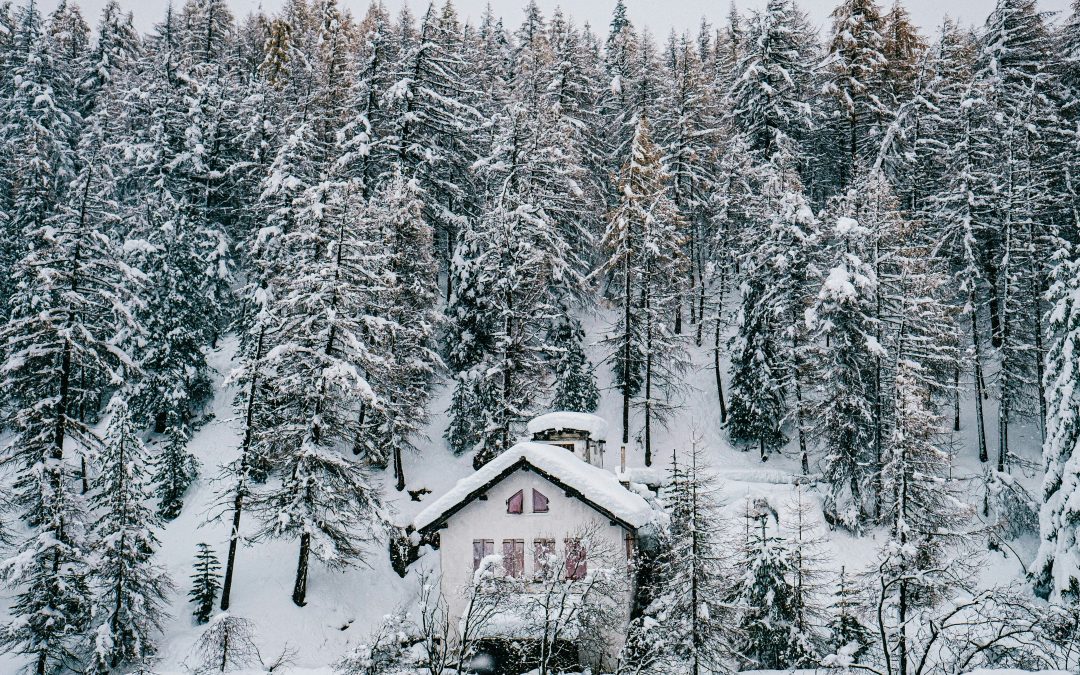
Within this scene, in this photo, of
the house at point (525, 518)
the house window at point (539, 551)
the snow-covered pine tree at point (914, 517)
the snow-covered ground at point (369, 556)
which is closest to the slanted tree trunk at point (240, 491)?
the snow-covered ground at point (369, 556)

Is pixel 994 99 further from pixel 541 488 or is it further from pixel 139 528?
pixel 139 528

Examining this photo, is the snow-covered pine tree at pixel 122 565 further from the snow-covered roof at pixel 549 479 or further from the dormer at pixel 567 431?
the dormer at pixel 567 431

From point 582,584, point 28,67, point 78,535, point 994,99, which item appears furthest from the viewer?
→ point 28,67

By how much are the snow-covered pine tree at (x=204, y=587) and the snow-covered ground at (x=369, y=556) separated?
14.6 inches

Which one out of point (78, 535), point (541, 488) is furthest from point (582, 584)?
point (78, 535)

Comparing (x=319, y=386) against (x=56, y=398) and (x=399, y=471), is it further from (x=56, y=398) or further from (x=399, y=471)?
(x=56, y=398)

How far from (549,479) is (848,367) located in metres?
14.4

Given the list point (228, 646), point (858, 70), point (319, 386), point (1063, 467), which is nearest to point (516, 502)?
point (319, 386)

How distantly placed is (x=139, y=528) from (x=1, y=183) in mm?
31787

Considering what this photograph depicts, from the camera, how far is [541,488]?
22.4 m

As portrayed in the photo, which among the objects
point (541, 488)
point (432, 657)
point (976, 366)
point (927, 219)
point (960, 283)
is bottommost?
point (432, 657)

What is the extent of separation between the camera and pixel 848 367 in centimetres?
2786

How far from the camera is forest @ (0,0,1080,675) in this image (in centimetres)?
2023

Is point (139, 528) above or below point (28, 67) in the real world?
below
